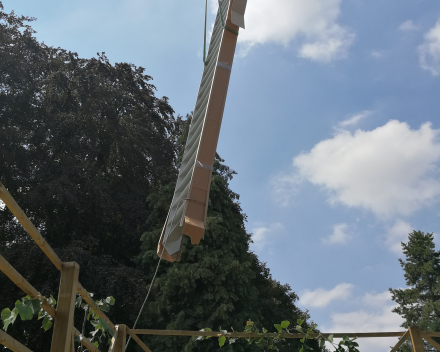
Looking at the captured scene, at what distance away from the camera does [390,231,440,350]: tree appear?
23.9 m

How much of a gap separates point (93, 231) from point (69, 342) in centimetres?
1172

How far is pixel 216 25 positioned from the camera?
3516 millimetres

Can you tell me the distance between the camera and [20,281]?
142 cm

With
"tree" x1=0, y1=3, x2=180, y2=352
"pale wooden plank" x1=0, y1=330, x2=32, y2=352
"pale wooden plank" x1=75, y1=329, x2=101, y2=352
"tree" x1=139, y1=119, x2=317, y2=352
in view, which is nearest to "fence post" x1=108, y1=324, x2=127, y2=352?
"pale wooden plank" x1=75, y1=329, x2=101, y2=352

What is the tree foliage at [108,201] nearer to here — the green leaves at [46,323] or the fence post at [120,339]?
the fence post at [120,339]

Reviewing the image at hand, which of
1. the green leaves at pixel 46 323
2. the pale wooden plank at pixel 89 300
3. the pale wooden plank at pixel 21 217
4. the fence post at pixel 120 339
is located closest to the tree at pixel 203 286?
the fence post at pixel 120 339

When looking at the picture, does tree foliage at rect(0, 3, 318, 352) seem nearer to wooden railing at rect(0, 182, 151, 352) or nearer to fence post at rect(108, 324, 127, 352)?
fence post at rect(108, 324, 127, 352)

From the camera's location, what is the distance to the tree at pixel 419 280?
23.9 meters

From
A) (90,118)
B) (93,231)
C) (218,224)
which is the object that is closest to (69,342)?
(218,224)

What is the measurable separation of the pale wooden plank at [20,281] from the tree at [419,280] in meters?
23.9

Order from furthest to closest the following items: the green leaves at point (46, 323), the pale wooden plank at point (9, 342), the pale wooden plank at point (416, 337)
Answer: the pale wooden plank at point (416, 337), the green leaves at point (46, 323), the pale wooden plank at point (9, 342)

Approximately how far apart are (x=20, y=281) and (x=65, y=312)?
192 mm

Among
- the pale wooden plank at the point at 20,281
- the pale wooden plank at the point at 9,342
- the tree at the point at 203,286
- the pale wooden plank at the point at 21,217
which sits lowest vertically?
the pale wooden plank at the point at 9,342

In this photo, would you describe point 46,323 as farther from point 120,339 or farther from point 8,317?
point 120,339
